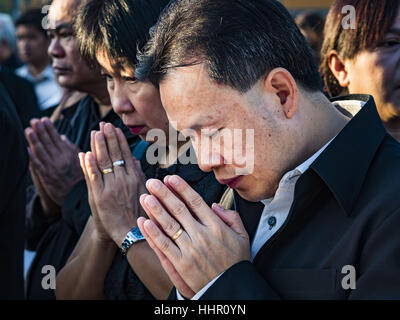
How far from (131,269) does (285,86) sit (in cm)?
98

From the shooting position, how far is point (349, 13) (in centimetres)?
228

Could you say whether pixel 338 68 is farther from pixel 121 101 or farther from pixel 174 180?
pixel 174 180

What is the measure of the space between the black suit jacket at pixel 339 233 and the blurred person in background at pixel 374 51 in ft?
2.41

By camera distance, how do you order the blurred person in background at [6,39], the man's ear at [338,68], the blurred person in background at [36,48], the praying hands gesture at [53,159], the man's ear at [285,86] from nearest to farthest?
the man's ear at [285,86] → the man's ear at [338,68] → the praying hands gesture at [53,159] → the blurred person in background at [36,48] → the blurred person in background at [6,39]

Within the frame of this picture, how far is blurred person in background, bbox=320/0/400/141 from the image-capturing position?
2207 mm

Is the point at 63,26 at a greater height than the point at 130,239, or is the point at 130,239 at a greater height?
the point at 63,26

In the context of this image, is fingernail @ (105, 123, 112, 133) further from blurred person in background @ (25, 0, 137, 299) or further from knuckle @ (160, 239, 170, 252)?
knuckle @ (160, 239, 170, 252)

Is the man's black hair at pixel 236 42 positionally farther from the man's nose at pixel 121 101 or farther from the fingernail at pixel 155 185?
the man's nose at pixel 121 101

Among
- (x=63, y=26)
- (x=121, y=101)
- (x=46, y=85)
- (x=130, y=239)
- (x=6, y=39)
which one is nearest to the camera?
(x=130, y=239)

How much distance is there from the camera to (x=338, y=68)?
95.5 inches

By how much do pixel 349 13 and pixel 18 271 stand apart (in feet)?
5.85

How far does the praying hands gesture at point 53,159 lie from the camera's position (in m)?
2.76

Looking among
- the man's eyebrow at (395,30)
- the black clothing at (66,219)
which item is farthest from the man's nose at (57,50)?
the man's eyebrow at (395,30)

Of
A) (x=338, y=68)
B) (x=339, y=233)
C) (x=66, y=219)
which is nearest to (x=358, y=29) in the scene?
(x=338, y=68)
